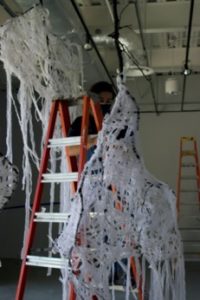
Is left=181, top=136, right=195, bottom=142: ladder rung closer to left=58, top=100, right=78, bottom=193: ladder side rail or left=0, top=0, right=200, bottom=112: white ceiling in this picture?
Result: left=0, top=0, right=200, bottom=112: white ceiling

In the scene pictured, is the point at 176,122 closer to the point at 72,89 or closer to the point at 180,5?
the point at 180,5

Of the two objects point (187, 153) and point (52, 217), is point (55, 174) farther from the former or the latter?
point (187, 153)

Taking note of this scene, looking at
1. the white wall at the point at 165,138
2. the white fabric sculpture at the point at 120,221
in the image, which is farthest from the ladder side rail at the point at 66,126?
the white wall at the point at 165,138

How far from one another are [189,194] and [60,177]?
493 centimetres

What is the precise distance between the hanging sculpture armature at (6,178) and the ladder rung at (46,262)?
0.34 m

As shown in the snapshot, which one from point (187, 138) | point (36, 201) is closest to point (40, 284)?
point (36, 201)

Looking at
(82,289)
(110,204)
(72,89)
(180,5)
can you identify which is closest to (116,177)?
(110,204)

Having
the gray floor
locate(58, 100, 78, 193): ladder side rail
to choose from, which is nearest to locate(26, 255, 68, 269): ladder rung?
locate(58, 100, 78, 193): ladder side rail

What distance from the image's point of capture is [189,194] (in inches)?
263

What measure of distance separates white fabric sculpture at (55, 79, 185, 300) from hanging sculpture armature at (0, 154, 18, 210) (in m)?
0.51

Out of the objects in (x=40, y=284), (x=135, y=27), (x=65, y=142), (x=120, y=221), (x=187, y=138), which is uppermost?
(x=135, y=27)

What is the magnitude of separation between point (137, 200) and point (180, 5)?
2.74 m

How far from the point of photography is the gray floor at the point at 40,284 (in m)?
3.82

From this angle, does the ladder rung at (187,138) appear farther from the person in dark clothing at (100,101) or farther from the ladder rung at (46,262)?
the ladder rung at (46,262)
